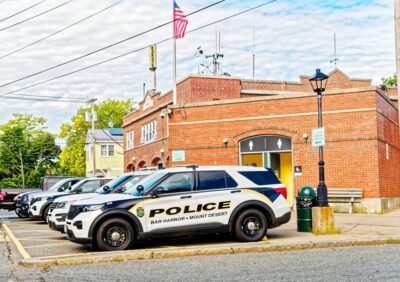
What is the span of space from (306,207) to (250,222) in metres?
2.28

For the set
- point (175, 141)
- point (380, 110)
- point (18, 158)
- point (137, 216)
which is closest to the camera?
point (137, 216)

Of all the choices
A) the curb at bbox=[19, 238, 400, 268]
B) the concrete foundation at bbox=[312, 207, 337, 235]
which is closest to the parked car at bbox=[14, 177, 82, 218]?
the concrete foundation at bbox=[312, 207, 337, 235]

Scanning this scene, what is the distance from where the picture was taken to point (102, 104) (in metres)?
89.4

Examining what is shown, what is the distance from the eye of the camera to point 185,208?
12.7 metres

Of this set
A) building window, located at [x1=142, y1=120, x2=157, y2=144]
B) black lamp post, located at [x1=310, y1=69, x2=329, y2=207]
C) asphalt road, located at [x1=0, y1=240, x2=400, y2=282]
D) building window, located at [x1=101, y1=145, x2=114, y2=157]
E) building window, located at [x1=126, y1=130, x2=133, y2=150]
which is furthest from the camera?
building window, located at [x1=101, y1=145, x2=114, y2=157]

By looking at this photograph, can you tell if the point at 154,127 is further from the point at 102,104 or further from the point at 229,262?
the point at 102,104

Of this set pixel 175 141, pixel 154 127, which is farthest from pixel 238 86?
pixel 175 141

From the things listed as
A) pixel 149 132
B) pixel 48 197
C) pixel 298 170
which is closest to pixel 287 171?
pixel 298 170

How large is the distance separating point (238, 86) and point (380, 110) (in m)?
14.0

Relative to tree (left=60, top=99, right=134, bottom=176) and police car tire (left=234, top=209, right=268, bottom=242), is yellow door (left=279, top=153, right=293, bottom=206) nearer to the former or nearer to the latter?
police car tire (left=234, top=209, right=268, bottom=242)

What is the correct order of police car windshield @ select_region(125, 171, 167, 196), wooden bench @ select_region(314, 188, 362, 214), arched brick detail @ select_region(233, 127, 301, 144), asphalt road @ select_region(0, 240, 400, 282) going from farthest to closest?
arched brick detail @ select_region(233, 127, 301, 144), wooden bench @ select_region(314, 188, 362, 214), police car windshield @ select_region(125, 171, 167, 196), asphalt road @ select_region(0, 240, 400, 282)

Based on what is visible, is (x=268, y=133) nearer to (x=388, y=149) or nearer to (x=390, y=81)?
(x=388, y=149)

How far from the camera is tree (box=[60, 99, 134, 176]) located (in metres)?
83.8

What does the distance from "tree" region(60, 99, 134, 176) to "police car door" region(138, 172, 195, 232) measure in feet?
238
